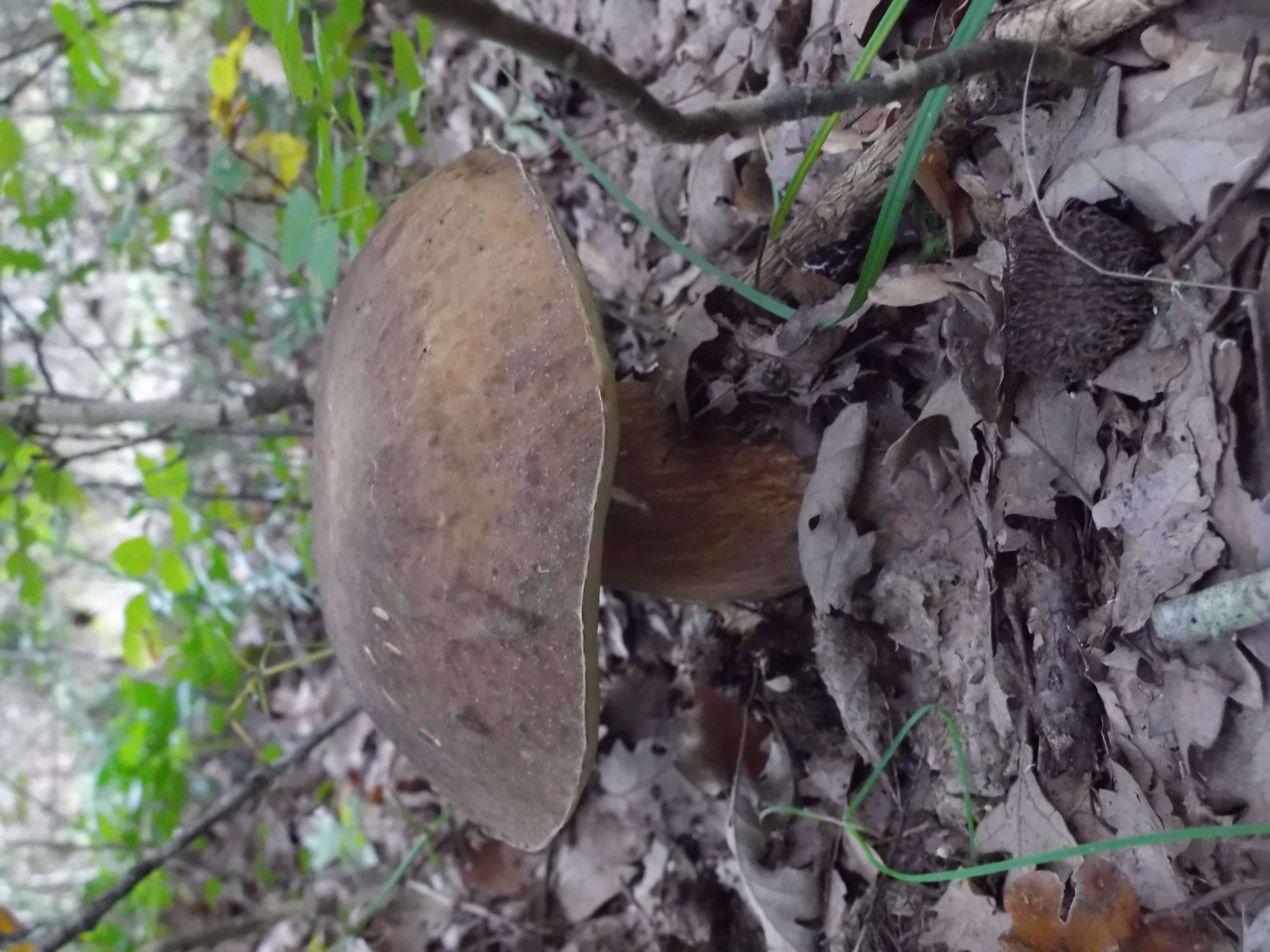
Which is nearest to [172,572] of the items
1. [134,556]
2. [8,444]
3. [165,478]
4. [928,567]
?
[134,556]

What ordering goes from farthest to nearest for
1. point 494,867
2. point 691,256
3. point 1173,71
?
point 494,867 → point 691,256 → point 1173,71

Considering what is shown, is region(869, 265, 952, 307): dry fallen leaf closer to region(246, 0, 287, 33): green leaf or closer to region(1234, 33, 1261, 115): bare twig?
region(1234, 33, 1261, 115): bare twig

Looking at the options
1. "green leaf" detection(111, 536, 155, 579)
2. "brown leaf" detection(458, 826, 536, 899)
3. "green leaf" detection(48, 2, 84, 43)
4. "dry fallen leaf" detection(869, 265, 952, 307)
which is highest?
"green leaf" detection(48, 2, 84, 43)

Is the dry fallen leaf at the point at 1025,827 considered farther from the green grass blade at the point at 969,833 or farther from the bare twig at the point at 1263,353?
the bare twig at the point at 1263,353

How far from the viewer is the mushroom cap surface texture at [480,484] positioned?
1001 mm

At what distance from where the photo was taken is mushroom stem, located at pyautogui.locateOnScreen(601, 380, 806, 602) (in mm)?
1326

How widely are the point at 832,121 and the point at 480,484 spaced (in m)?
0.75

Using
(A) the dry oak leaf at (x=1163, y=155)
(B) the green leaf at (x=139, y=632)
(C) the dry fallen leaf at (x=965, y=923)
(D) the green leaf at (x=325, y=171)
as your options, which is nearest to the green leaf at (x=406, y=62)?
(D) the green leaf at (x=325, y=171)

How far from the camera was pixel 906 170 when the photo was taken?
3.47ft

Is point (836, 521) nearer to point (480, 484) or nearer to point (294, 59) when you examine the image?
point (480, 484)

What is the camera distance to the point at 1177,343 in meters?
0.94

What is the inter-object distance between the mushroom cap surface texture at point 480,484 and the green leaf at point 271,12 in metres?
0.32

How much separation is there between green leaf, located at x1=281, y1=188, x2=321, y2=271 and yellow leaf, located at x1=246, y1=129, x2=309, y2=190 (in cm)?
83

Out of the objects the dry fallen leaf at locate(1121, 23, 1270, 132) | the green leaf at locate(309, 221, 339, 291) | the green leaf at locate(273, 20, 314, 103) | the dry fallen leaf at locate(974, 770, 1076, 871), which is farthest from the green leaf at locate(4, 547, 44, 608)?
the dry fallen leaf at locate(1121, 23, 1270, 132)
